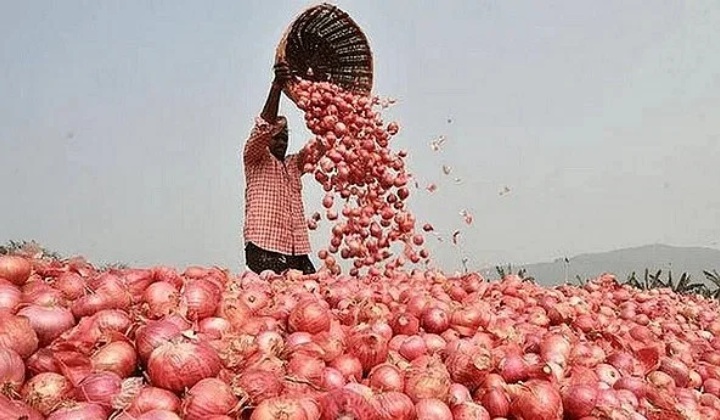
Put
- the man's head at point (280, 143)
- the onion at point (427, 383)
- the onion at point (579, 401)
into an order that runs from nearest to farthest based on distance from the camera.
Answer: the onion at point (427, 383), the onion at point (579, 401), the man's head at point (280, 143)

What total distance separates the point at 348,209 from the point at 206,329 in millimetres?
3300

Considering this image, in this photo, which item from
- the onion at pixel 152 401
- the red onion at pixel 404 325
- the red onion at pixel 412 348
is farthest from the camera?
the red onion at pixel 404 325

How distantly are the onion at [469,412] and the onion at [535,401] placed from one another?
110 millimetres

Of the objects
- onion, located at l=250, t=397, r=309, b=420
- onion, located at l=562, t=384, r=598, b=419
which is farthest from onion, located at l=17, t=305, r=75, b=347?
onion, located at l=562, t=384, r=598, b=419

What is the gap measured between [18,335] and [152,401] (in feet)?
1.37

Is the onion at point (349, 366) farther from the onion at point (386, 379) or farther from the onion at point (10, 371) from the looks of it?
the onion at point (10, 371)

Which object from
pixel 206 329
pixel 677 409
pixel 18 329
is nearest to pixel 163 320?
pixel 206 329

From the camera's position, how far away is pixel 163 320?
1864 mm

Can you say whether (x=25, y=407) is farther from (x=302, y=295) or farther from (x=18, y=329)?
(x=302, y=295)

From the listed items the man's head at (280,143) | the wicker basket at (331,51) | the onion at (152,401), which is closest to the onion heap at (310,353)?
the onion at (152,401)

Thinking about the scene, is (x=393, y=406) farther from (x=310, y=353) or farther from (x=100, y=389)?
(x=100, y=389)

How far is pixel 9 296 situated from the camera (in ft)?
6.43

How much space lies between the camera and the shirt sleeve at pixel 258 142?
5191 millimetres

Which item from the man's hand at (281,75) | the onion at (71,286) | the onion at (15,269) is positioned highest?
the man's hand at (281,75)
